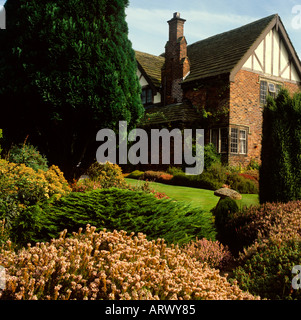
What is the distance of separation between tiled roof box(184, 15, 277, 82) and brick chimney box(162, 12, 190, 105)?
Answer: 2.58 feet

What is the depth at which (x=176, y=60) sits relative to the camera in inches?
956

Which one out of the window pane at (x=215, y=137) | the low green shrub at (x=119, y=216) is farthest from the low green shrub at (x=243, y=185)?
the low green shrub at (x=119, y=216)

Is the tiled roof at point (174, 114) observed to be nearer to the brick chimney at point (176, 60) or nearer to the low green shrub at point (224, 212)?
the brick chimney at point (176, 60)

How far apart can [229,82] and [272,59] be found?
462 centimetres

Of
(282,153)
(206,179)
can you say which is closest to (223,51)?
(206,179)

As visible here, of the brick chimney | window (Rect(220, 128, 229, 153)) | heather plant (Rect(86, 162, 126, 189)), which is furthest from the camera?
the brick chimney

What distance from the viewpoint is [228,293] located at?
13.9ft

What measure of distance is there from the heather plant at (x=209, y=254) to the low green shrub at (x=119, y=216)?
1.00 ft

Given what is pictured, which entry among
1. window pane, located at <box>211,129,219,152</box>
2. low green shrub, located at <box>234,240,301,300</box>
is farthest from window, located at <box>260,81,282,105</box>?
low green shrub, located at <box>234,240,301,300</box>

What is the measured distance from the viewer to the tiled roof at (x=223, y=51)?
847 inches

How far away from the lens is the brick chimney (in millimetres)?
24000

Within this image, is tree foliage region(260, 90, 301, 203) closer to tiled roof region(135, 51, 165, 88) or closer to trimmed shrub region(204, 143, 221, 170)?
trimmed shrub region(204, 143, 221, 170)

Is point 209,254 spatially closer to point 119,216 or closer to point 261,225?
point 261,225

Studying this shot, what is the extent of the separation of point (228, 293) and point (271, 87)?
70.6ft
